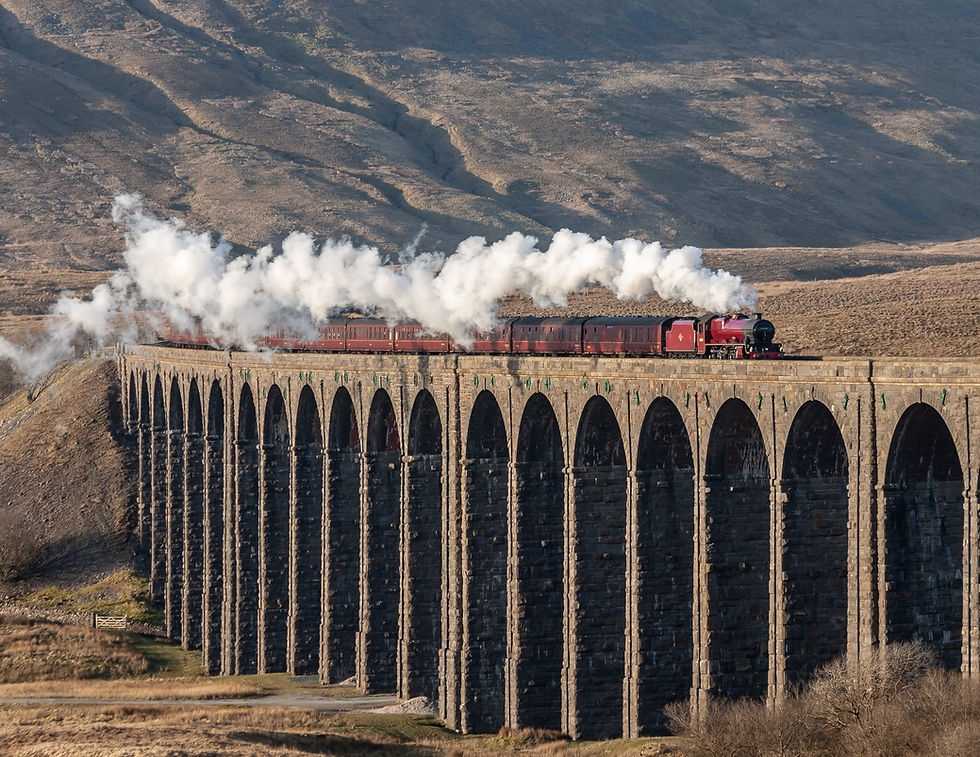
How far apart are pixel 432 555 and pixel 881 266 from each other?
113 meters

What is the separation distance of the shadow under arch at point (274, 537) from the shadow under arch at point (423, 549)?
1063 centimetres

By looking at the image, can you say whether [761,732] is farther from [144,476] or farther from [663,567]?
[144,476]

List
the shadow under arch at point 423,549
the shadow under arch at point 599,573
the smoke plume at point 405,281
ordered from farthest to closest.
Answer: the smoke plume at point 405,281 → the shadow under arch at point 423,549 → the shadow under arch at point 599,573

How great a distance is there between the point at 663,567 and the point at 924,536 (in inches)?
405

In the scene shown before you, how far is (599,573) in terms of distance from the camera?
5197 centimetres

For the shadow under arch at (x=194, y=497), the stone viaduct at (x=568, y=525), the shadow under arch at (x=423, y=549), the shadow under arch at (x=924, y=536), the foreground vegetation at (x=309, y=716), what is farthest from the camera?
the shadow under arch at (x=194, y=497)

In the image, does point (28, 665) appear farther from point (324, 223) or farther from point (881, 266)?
point (324, 223)

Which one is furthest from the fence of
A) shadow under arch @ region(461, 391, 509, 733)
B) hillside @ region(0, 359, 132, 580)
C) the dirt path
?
shadow under arch @ region(461, 391, 509, 733)

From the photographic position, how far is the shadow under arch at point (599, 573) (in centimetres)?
5162

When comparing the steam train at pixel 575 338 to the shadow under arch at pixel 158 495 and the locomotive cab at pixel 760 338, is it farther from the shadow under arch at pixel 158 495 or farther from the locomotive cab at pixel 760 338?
the shadow under arch at pixel 158 495

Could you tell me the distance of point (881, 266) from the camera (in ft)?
553

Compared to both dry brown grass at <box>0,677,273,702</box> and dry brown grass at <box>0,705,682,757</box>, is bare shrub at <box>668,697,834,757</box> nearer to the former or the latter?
dry brown grass at <box>0,705,682,757</box>

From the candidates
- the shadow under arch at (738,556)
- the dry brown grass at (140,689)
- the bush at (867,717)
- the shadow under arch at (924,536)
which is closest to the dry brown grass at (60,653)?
the dry brown grass at (140,689)

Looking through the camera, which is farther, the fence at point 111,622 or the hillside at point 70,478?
the hillside at point 70,478
